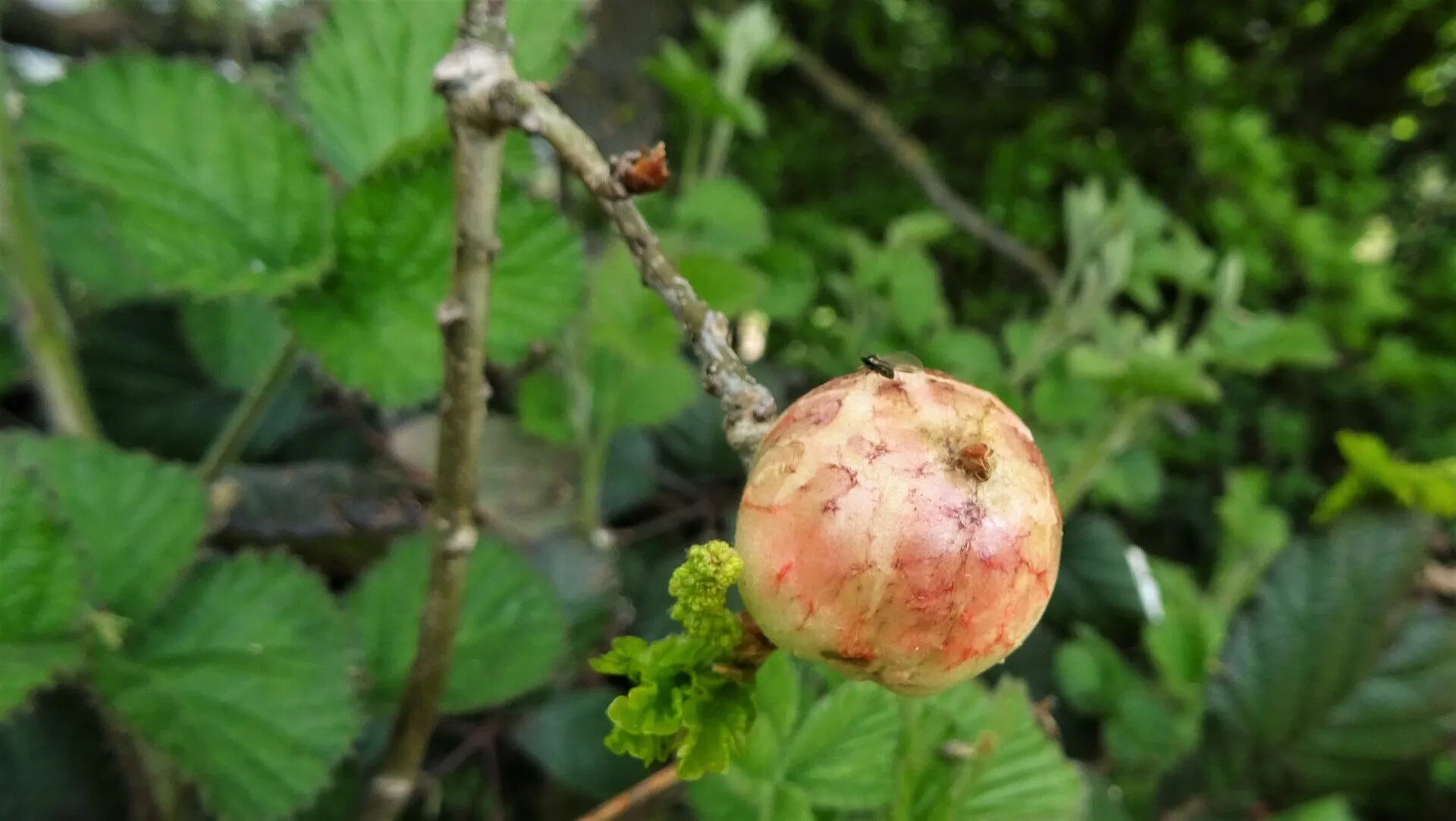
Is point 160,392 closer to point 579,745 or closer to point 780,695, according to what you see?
point 579,745

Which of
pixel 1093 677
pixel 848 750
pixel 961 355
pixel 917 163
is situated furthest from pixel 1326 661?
pixel 917 163

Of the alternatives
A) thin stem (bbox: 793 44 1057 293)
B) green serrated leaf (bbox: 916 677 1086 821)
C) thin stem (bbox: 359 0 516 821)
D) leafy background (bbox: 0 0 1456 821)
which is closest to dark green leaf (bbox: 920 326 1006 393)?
leafy background (bbox: 0 0 1456 821)

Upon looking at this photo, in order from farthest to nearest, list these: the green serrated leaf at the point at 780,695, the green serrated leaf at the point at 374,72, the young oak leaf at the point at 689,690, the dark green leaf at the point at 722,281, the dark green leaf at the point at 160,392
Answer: the dark green leaf at the point at 160,392 → the dark green leaf at the point at 722,281 → the green serrated leaf at the point at 374,72 → the green serrated leaf at the point at 780,695 → the young oak leaf at the point at 689,690

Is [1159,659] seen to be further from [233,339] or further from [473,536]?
[233,339]

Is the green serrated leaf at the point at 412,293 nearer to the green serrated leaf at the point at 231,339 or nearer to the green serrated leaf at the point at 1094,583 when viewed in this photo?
the green serrated leaf at the point at 231,339

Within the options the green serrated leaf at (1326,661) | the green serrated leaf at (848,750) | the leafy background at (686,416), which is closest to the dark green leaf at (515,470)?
the leafy background at (686,416)

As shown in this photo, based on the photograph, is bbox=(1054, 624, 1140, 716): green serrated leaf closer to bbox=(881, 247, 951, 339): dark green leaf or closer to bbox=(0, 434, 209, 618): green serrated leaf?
bbox=(881, 247, 951, 339): dark green leaf
